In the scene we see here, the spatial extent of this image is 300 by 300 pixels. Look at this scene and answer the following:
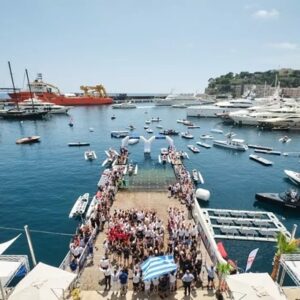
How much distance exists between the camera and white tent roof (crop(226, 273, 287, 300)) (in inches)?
560

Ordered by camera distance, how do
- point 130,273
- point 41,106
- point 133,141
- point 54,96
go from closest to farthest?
point 130,273 → point 133,141 → point 41,106 → point 54,96

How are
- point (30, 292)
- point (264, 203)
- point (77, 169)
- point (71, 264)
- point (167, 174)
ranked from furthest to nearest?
point (77, 169) → point (167, 174) → point (264, 203) → point (71, 264) → point (30, 292)

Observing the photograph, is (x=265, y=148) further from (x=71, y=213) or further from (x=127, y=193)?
(x=71, y=213)

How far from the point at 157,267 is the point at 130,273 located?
13.1ft

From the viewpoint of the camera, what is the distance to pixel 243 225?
33906 millimetres

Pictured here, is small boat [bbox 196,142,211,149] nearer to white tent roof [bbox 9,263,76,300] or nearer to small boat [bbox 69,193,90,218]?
small boat [bbox 69,193,90,218]

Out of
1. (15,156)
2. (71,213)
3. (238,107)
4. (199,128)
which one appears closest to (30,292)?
(71,213)

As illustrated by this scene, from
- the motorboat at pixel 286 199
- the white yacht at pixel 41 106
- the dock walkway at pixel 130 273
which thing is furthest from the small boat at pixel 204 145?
the white yacht at pixel 41 106

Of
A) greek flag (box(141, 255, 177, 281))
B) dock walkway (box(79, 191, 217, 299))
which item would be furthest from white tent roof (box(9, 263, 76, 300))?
greek flag (box(141, 255, 177, 281))

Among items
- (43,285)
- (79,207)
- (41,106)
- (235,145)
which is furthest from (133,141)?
(41,106)

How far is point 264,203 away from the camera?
134 ft

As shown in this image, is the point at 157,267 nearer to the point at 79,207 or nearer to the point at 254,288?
the point at 254,288

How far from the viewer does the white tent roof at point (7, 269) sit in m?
15.8

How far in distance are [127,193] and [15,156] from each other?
41.7 m
